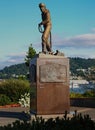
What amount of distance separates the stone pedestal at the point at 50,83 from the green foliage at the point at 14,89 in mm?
9621

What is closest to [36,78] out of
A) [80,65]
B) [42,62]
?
[42,62]

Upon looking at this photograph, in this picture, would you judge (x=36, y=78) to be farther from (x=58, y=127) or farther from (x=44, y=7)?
(x=58, y=127)

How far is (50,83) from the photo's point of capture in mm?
15398

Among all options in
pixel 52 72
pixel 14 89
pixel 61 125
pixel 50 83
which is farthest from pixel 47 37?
pixel 61 125

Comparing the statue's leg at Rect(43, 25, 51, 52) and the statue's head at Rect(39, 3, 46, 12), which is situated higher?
the statue's head at Rect(39, 3, 46, 12)

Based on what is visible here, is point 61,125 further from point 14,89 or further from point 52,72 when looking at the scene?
point 14,89

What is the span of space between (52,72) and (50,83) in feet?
1.40

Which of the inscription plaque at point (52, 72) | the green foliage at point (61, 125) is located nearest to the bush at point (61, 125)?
the green foliage at point (61, 125)

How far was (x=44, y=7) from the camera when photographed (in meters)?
15.9

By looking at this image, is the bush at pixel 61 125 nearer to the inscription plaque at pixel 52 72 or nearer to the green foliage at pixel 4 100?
the inscription plaque at pixel 52 72

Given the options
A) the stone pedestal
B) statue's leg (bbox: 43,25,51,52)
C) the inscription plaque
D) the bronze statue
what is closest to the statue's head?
→ the bronze statue

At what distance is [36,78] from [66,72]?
3.73ft

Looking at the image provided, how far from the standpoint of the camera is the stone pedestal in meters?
15.2

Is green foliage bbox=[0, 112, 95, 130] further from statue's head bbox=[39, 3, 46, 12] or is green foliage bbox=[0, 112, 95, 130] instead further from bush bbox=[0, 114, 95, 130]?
statue's head bbox=[39, 3, 46, 12]
